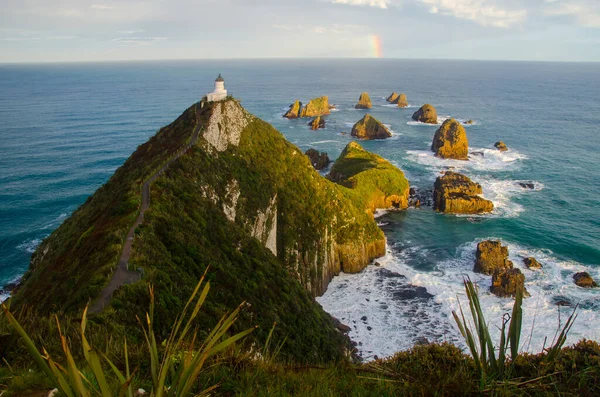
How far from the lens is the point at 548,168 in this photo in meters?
82.3

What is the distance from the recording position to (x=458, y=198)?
63.2 meters

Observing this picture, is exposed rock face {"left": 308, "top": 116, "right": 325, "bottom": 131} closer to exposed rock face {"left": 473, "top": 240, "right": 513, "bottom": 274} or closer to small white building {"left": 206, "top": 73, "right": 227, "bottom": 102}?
small white building {"left": 206, "top": 73, "right": 227, "bottom": 102}

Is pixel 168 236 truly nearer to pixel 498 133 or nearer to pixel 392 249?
pixel 392 249

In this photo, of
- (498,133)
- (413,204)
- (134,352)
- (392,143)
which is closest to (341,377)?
(134,352)

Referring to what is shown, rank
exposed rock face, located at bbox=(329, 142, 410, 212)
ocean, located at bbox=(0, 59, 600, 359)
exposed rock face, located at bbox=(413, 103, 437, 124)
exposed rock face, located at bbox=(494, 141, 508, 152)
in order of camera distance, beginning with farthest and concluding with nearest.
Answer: exposed rock face, located at bbox=(413, 103, 437, 124) < exposed rock face, located at bbox=(494, 141, 508, 152) < exposed rock face, located at bbox=(329, 142, 410, 212) < ocean, located at bbox=(0, 59, 600, 359)

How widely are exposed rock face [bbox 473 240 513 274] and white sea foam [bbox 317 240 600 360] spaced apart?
1068 millimetres

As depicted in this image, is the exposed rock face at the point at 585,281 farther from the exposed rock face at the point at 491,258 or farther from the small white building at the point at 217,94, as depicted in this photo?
the small white building at the point at 217,94

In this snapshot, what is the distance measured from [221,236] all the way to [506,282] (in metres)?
30.1

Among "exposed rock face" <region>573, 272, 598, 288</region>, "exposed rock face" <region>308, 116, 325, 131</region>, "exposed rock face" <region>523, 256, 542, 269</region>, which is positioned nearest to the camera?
"exposed rock face" <region>573, 272, 598, 288</region>

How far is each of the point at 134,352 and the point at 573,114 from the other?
539 feet

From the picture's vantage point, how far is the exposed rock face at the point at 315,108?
465 ft

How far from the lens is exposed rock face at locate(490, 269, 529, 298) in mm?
41312

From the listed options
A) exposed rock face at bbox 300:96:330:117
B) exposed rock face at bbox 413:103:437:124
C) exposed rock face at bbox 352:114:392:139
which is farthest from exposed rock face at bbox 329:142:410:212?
exposed rock face at bbox 300:96:330:117

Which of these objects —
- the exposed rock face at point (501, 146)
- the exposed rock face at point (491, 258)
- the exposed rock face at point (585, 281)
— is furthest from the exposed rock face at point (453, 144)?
the exposed rock face at point (585, 281)
